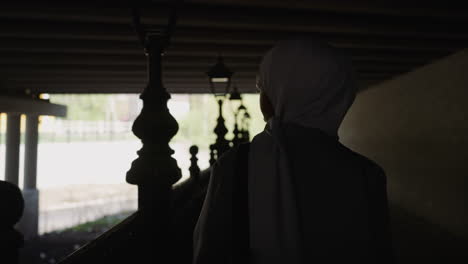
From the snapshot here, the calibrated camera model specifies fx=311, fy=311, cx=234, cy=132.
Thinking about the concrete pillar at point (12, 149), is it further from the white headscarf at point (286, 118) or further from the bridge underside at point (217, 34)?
the white headscarf at point (286, 118)

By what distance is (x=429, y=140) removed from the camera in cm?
704

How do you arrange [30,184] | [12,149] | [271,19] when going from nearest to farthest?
[271,19] < [12,149] < [30,184]

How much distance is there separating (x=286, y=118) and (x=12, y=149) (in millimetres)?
15429

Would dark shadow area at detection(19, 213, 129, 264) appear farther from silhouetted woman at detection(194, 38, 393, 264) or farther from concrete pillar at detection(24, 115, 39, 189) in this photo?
silhouetted woman at detection(194, 38, 393, 264)

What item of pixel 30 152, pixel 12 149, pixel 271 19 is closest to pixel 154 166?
pixel 271 19

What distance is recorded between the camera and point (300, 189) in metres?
1.32

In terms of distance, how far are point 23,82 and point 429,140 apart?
1105 centimetres

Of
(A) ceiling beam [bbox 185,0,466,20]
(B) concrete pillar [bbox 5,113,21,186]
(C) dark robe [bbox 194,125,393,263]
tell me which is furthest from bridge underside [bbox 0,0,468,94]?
(B) concrete pillar [bbox 5,113,21,186]

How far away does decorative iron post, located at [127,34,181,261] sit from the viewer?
1907 mm

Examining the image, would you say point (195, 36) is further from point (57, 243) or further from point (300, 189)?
point (57, 243)

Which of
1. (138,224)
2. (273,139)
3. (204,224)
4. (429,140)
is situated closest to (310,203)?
(273,139)

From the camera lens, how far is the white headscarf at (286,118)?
4.08ft

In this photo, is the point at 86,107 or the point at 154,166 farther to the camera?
the point at 86,107

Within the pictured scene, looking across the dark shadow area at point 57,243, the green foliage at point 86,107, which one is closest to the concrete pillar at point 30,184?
the dark shadow area at point 57,243
